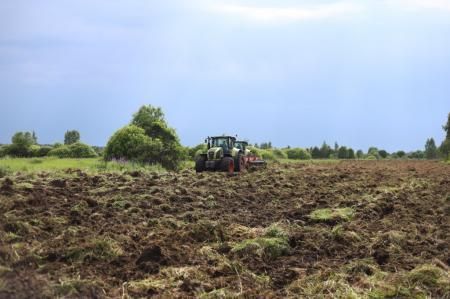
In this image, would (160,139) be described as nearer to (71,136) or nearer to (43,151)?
(43,151)

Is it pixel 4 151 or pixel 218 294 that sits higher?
pixel 4 151

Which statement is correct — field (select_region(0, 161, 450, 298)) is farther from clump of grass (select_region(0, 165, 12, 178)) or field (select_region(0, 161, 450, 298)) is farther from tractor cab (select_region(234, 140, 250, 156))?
tractor cab (select_region(234, 140, 250, 156))

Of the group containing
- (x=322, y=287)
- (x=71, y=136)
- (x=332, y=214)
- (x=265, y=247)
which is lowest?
(x=322, y=287)

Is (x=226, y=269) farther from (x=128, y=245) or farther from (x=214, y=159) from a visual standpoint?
(x=214, y=159)

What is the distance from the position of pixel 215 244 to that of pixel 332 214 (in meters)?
3.14

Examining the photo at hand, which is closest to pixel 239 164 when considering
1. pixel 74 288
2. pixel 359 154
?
pixel 74 288

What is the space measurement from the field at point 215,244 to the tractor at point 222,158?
7.97 meters

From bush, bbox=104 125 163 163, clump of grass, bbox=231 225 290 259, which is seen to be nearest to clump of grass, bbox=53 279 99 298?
clump of grass, bbox=231 225 290 259

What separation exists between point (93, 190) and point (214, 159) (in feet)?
30.3

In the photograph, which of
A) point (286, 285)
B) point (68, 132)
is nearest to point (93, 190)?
point (286, 285)

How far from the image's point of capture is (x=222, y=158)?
21.2 meters

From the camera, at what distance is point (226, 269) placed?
6324mm

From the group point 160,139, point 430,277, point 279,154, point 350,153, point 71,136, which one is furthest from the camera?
point 350,153

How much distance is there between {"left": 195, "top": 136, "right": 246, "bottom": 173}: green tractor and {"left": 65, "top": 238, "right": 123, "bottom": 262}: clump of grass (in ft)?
45.2
